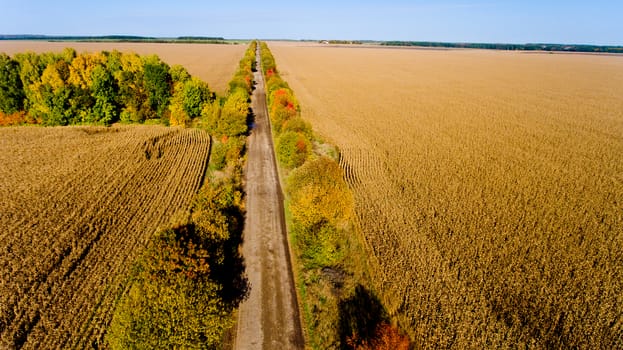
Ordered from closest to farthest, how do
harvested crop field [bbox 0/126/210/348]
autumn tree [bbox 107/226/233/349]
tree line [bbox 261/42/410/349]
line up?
1. autumn tree [bbox 107/226/233/349]
2. tree line [bbox 261/42/410/349]
3. harvested crop field [bbox 0/126/210/348]

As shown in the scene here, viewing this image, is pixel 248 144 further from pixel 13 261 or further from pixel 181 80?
pixel 13 261

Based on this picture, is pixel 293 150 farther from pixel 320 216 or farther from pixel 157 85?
pixel 157 85

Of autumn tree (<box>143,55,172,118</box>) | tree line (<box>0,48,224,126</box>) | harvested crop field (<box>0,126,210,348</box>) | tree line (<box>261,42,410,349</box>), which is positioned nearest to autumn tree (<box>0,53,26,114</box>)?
tree line (<box>0,48,224,126</box>)

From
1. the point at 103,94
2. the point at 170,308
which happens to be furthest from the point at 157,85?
the point at 170,308

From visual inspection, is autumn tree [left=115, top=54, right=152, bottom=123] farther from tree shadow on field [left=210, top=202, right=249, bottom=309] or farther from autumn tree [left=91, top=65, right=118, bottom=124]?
tree shadow on field [left=210, top=202, right=249, bottom=309]

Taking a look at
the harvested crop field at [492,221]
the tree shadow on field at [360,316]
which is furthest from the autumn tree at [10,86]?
the tree shadow on field at [360,316]

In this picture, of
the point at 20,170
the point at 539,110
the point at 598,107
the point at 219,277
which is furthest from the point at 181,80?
the point at 598,107

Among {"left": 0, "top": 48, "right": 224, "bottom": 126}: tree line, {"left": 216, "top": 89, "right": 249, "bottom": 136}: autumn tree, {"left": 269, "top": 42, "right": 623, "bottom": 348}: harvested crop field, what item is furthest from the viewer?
{"left": 0, "top": 48, "right": 224, "bottom": 126}: tree line
